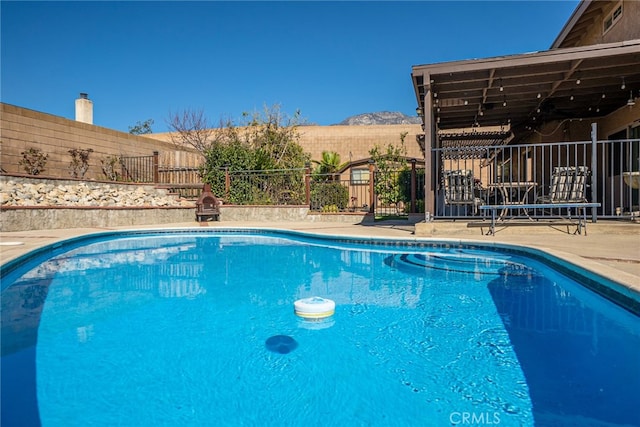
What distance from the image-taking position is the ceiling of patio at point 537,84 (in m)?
6.55


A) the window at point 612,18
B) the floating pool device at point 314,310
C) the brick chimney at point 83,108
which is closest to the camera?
the floating pool device at point 314,310

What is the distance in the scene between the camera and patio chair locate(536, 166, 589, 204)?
668 cm

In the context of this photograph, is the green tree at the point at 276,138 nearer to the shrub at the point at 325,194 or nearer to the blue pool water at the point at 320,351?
the shrub at the point at 325,194

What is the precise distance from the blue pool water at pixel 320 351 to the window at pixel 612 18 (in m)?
6.28

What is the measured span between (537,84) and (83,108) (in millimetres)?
16243

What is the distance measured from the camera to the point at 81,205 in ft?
34.6

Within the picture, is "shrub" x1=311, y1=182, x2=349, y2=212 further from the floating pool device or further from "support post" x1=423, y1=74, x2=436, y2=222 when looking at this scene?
the floating pool device

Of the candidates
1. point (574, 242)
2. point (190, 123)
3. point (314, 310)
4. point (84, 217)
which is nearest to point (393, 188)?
point (574, 242)

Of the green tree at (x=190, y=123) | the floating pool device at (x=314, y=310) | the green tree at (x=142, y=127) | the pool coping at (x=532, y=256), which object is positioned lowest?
the floating pool device at (x=314, y=310)

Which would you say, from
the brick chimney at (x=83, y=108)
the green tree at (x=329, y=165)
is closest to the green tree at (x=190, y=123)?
the brick chimney at (x=83, y=108)

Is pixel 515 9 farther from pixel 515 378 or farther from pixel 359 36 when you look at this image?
pixel 515 378

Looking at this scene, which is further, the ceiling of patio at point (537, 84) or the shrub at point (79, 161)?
the shrub at point (79, 161)

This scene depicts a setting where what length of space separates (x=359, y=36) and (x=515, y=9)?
312 inches

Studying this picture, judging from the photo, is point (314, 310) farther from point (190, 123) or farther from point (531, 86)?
point (190, 123)
